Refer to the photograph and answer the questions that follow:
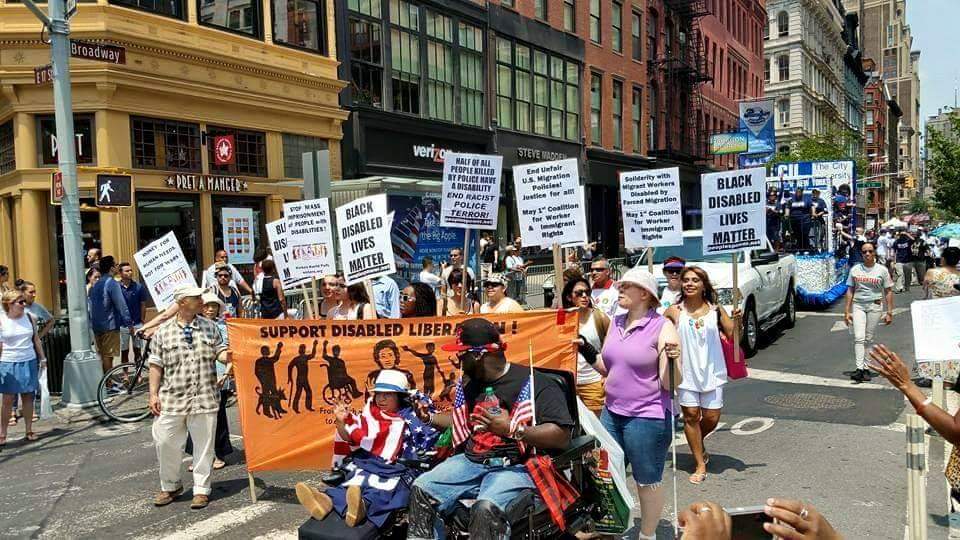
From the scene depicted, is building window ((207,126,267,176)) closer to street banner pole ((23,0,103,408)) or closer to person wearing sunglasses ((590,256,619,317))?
street banner pole ((23,0,103,408))

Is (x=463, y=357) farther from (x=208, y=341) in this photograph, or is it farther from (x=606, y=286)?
(x=606, y=286)

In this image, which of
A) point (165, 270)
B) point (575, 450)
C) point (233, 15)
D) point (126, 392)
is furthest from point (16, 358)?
point (233, 15)

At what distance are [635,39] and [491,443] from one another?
113ft

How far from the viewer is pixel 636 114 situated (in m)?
36.1

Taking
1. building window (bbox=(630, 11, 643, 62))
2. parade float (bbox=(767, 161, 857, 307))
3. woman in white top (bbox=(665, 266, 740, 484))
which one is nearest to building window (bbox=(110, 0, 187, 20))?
woman in white top (bbox=(665, 266, 740, 484))

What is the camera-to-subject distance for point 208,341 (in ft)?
20.7

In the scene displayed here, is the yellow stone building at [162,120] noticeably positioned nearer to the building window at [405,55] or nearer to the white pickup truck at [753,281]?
the building window at [405,55]

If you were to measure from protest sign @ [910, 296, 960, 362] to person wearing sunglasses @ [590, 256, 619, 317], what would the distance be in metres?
3.19

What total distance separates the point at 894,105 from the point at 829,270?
4987 inches

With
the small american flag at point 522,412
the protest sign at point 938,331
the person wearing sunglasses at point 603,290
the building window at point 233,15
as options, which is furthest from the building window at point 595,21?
the protest sign at point 938,331

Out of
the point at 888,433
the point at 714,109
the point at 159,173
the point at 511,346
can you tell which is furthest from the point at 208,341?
the point at 714,109

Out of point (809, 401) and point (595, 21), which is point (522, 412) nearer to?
point (809, 401)

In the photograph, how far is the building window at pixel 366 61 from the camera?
20.9 meters

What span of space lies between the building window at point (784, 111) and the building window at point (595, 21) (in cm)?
4105
